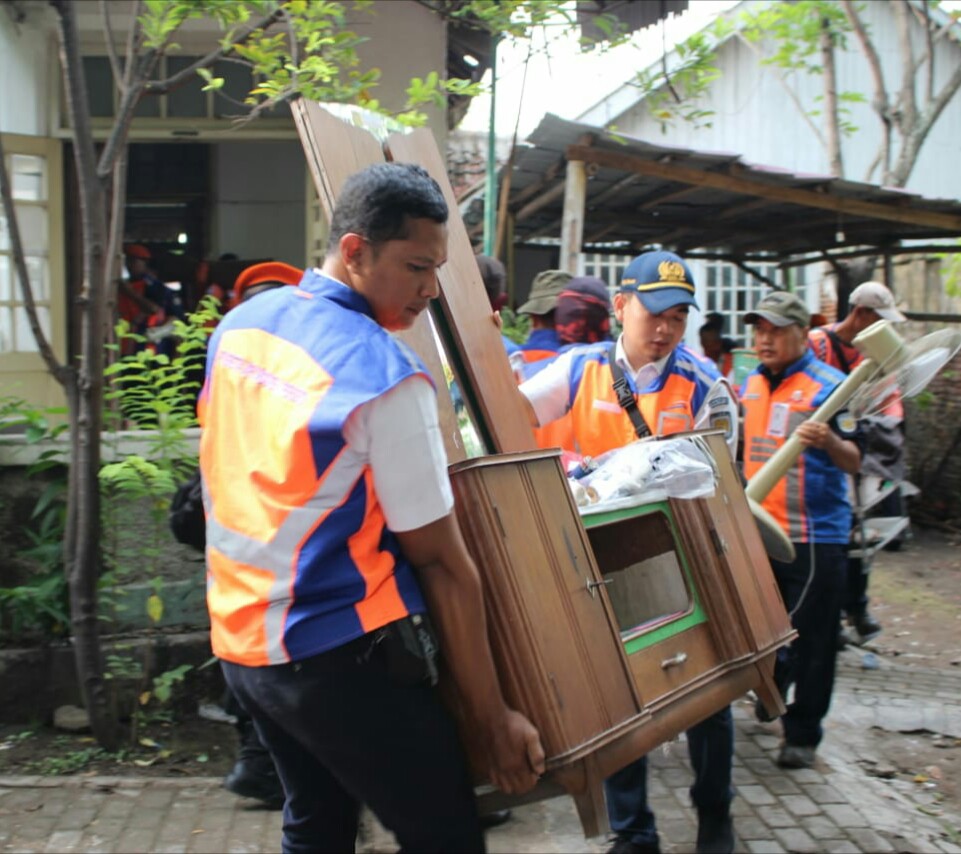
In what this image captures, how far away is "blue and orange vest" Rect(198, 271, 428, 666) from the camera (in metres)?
1.93

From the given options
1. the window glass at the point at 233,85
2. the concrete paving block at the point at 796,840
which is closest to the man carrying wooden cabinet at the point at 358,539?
the concrete paving block at the point at 796,840

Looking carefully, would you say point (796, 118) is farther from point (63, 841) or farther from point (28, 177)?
point (63, 841)

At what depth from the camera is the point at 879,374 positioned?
404 centimetres

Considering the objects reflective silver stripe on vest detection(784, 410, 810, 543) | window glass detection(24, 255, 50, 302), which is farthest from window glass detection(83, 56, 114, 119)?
reflective silver stripe on vest detection(784, 410, 810, 543)

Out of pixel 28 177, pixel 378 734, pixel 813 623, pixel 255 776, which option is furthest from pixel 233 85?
pixel 378 734

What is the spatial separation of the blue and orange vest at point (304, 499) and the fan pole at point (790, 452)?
2403 millimetres

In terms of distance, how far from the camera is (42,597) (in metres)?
4.54

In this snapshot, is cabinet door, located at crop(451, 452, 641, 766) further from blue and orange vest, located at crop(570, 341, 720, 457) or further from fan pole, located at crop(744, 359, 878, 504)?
fan pole, located at crop(744, 359, 878, 504)

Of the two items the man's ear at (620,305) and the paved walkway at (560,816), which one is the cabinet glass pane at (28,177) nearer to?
the paved walkway at (560,816)

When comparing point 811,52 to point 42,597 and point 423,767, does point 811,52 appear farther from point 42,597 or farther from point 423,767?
point 423,767

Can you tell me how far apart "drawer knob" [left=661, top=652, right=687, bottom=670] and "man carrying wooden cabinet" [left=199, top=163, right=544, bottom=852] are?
0.54 metres

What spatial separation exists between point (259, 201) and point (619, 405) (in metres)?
7.67

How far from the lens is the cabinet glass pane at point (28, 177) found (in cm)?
691

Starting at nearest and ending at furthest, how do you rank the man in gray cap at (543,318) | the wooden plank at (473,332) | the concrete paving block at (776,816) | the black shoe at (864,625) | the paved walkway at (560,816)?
the wooden plank at (473,332)
the paved walkway at (560,816)
the concrete paving block at (776,816)
the man in gray cap at (543,318)
the black shoe at (864,625)
